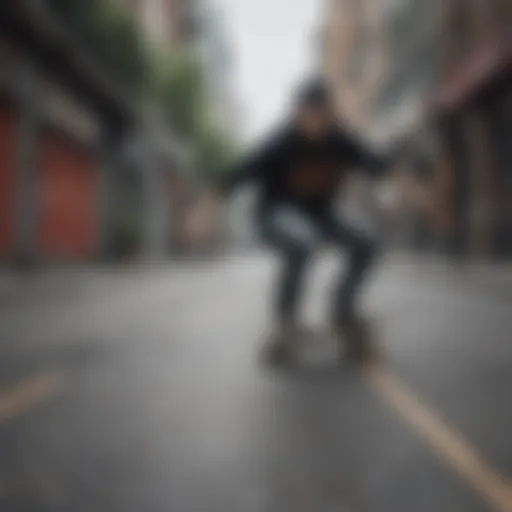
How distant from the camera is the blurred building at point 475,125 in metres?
25.1

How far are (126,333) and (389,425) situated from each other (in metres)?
5.02

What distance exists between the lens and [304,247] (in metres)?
6.38

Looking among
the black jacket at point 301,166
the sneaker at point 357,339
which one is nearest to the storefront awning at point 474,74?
the sneaker at point 357,339

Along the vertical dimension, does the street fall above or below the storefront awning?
below

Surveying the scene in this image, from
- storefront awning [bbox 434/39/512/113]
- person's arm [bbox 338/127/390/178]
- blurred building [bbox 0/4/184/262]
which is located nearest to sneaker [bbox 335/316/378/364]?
person's arm [bbox 338/127/390/178]

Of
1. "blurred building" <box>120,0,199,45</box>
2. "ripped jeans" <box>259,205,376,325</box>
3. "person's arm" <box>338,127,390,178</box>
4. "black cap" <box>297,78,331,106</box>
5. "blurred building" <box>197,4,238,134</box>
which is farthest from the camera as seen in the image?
"blurred building" <box>197,4,238,134</box>

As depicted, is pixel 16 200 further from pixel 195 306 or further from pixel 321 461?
pixel 321 461

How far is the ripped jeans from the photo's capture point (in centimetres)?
644

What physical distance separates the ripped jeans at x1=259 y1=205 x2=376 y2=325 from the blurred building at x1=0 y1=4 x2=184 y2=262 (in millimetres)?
Result: 13482

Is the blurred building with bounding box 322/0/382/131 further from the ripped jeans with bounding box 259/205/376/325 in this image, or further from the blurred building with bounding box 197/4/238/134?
the ripped jeans with bounding box 259/205/376/325

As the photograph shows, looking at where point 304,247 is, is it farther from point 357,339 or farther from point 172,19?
point 172,19

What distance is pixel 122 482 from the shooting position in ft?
10.5

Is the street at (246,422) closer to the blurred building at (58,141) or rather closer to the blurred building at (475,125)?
the blurred building at (58,141)

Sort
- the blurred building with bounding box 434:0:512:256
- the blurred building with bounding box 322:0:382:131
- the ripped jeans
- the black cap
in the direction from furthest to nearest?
the blurred building with bounding box 322:0:382:131 < the blurred building with bounding box 434:0:512:256 < the ripped jeans < the black cap
